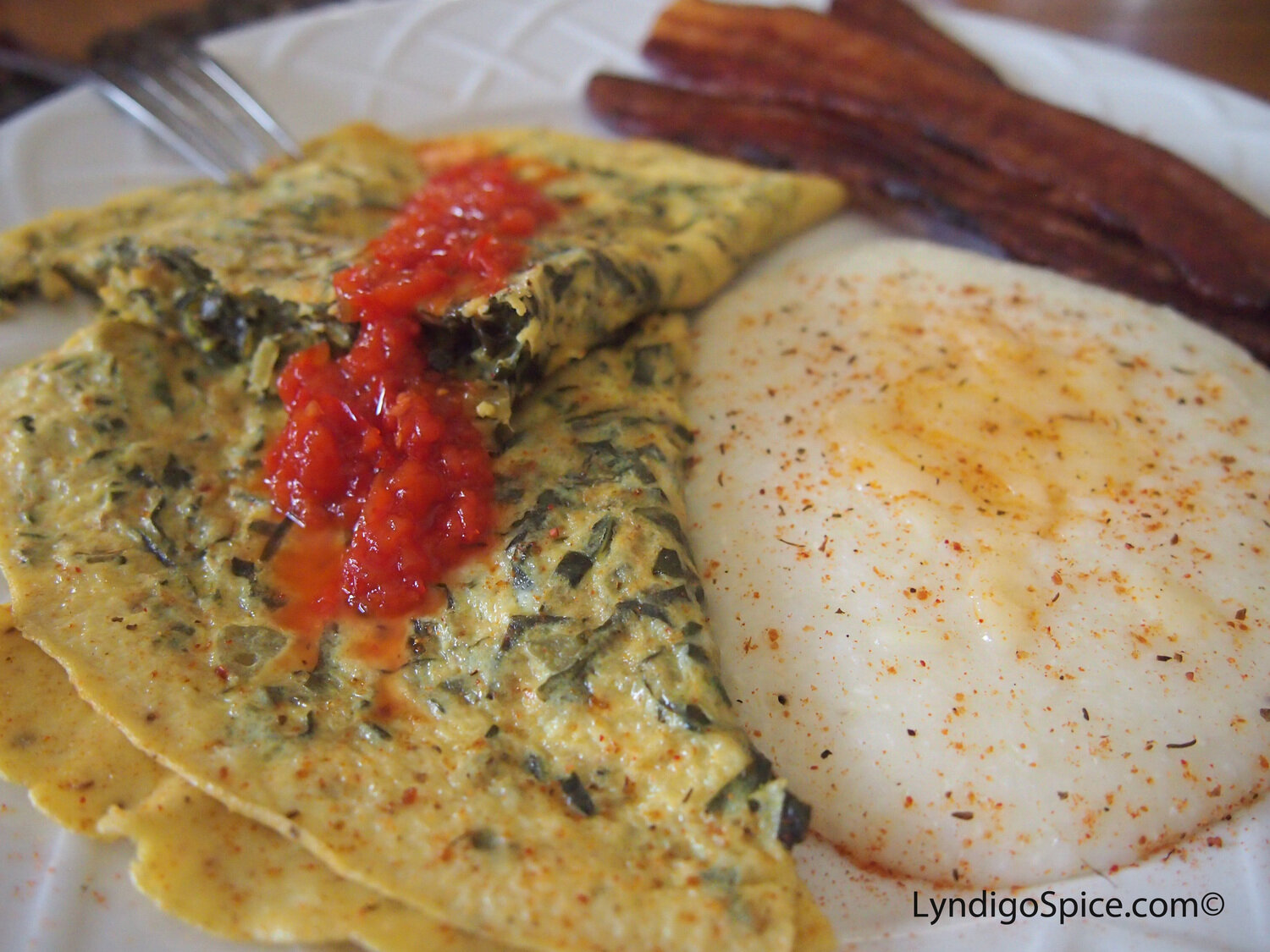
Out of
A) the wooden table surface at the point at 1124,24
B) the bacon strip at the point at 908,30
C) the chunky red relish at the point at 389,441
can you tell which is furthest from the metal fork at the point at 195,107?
the bacon strip at the point at 908,30

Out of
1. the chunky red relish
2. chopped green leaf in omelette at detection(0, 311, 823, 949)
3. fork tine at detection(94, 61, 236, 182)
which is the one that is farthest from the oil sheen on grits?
fork tine at detection(94, 61, 236, 182)

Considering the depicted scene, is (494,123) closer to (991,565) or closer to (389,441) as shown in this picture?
(389,441)

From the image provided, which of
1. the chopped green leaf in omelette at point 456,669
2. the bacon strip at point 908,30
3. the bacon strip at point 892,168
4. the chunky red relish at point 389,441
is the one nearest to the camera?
the chopped green leaf in omelette at point 456,669

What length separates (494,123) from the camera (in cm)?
460

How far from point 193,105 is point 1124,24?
5423 mm

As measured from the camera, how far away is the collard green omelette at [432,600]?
7.02 ft

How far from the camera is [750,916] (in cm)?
205

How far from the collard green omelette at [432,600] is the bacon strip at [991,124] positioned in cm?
109

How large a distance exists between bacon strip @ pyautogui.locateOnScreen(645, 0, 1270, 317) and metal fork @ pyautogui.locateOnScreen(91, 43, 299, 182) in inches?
74.4

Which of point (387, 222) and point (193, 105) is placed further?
point (193, 105)

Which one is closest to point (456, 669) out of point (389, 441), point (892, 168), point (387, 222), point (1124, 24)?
point (389, 441)

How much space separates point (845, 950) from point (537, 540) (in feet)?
4.08

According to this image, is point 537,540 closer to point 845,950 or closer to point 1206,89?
point 845,950

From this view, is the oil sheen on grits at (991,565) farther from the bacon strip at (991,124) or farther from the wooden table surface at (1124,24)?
the wooden table surface at (1124,24)
